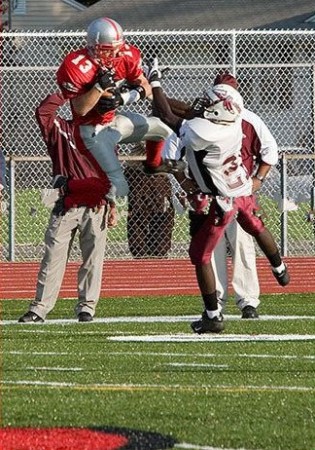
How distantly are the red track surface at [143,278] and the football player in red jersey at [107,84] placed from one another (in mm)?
4083

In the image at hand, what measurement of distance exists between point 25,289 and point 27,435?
9.63 m

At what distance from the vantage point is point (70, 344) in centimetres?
1072

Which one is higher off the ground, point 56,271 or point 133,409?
point 133,409

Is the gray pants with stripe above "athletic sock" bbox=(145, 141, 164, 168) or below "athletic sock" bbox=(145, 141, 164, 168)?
below

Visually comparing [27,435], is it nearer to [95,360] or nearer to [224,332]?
[95,360]

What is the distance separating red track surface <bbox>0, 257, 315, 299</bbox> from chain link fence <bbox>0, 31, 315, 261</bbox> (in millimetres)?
742

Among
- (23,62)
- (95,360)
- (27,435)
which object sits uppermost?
(27,435)

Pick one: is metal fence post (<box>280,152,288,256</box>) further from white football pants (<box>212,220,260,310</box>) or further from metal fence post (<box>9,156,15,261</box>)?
white football pants (<box>212,220,260,310</box>)

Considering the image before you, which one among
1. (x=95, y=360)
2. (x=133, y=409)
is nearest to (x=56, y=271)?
(x=95, y=360)

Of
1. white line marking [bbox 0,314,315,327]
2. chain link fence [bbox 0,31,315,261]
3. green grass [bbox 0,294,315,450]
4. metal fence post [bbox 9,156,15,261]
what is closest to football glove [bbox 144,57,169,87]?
green grass [bbox 0,294,315,450]

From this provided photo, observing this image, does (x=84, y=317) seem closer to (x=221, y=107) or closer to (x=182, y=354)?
(x=221, y=107)

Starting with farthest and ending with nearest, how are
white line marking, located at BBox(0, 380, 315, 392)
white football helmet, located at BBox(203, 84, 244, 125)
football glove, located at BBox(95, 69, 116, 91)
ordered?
white football helmet, located at BBox(203, 84, 244, 125), football glove, located at BBox(95, 69, 116, 91), white line marking, located at BBox(0, 380, 315, 392)

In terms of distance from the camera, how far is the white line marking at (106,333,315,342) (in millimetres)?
10984

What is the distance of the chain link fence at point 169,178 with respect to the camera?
19.5 m
